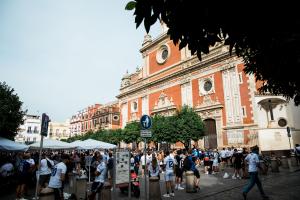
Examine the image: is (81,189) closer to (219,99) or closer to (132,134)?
(219,99)

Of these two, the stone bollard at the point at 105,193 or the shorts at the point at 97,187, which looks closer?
the stone bollard at the point at 105,193

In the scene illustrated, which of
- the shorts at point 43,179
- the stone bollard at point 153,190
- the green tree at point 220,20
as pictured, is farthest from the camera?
the shorts at point 43,179

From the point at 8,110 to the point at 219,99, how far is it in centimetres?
2097

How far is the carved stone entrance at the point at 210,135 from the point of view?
86.2 feet

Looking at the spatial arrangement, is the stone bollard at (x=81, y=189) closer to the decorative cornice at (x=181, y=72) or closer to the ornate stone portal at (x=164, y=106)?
the decorative cornice at (x=181, y=72)

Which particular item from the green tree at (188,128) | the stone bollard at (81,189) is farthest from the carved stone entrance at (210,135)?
the stone bollard at (81,189)

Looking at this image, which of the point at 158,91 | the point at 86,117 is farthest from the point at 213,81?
the point at 86,117

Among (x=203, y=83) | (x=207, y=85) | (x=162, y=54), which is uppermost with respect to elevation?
(x=162, y=54)

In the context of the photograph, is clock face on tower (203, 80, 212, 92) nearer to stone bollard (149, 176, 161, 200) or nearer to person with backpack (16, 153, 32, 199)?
stone bollard (149, 176, 161, 200)

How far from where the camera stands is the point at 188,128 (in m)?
24.1

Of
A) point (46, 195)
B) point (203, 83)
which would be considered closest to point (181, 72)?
point (203, 83)

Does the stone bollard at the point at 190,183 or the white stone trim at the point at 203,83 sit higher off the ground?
the white stone trim at the point at 203,83

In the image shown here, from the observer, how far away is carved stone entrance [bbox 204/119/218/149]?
26.3 m

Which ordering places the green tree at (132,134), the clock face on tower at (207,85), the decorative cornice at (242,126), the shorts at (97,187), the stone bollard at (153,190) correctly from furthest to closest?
the green tree at (132,134)
the clock face on tower at (207,85)
the decorative cornice at (242,126)
the stone bollard at (153,190)
the shorts at (97,187)
